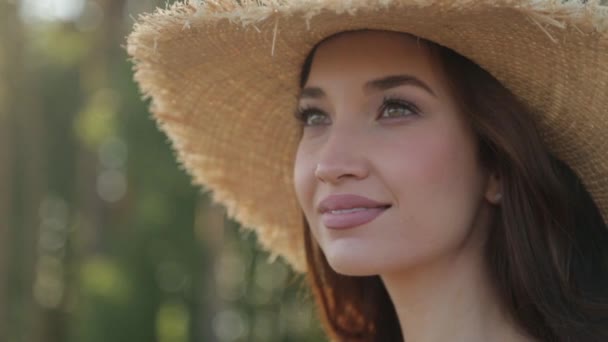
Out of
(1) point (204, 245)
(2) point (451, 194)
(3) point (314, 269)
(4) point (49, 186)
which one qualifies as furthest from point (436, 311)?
(4) point (49, 186)

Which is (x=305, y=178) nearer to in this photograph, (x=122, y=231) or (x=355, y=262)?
(x=355, y=262)

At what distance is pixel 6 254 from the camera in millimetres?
13695

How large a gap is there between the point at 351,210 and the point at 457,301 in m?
0.44

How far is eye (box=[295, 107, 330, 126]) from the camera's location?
9.97ft

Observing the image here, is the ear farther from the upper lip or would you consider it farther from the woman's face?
the upper lip

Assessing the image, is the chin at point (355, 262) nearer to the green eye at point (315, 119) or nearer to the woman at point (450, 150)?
the woman at point (450, 150)

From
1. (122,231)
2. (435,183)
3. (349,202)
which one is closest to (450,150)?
(435,183)

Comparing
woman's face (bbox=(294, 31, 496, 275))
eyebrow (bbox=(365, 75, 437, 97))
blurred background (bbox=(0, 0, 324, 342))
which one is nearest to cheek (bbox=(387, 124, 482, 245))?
woman's face (bbox=(294, 31, 496, 275))

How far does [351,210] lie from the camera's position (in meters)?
2.83

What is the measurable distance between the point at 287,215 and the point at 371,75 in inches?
41.1

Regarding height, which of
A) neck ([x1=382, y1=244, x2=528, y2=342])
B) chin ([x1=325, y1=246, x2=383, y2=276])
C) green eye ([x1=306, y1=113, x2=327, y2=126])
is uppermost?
green eye ([x1=306, y1=113, x2=327, y2=126])

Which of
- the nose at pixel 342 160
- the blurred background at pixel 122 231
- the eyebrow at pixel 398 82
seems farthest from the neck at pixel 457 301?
the blurred background at pixel 122 231

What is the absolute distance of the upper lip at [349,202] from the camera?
2.80 metres

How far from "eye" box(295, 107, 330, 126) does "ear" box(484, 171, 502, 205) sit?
1.68 feet
